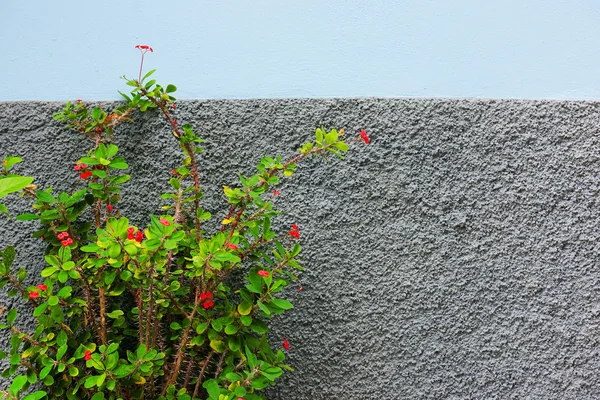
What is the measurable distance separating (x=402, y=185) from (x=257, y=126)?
0.35 m

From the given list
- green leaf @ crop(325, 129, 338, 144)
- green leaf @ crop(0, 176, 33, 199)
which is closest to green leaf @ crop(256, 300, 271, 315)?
green leaf @ crop(325, 129, 338, 144)

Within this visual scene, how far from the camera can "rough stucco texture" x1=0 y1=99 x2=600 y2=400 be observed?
3.50 feet

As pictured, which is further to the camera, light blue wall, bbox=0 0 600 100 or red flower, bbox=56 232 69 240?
light blue wall, bbox=0 0 600 100

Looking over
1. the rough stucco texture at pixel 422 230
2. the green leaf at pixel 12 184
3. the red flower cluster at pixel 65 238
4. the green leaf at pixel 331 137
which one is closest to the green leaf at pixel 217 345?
the rough stucco texture at pixel 422 230

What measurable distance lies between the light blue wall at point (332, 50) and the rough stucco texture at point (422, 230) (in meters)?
0.06

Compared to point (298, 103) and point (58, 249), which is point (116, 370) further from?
point (298, 103)

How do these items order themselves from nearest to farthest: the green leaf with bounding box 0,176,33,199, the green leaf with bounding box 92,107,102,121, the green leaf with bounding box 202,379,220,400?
the green leaf with bounding box 0,176,33,199 < the green leaf with bounding box 202,379,220,400 < the green leaf with bounding box 92,107,102,121

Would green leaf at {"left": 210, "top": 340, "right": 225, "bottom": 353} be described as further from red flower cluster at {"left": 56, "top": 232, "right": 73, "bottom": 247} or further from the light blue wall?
the light blue wall

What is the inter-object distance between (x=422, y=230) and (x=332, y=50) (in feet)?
1.52

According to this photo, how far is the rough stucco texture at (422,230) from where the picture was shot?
1.07 metres

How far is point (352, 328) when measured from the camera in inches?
42.1

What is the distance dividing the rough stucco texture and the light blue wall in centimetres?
6

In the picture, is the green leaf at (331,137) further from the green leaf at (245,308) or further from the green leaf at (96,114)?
the green leaf at (96,114)

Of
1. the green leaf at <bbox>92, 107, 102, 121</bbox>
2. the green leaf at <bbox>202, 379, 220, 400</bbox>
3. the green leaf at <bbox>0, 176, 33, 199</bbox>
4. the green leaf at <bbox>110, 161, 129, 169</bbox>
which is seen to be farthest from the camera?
the green leaf at <bbox>92, 107, 102, 121</bbox>
